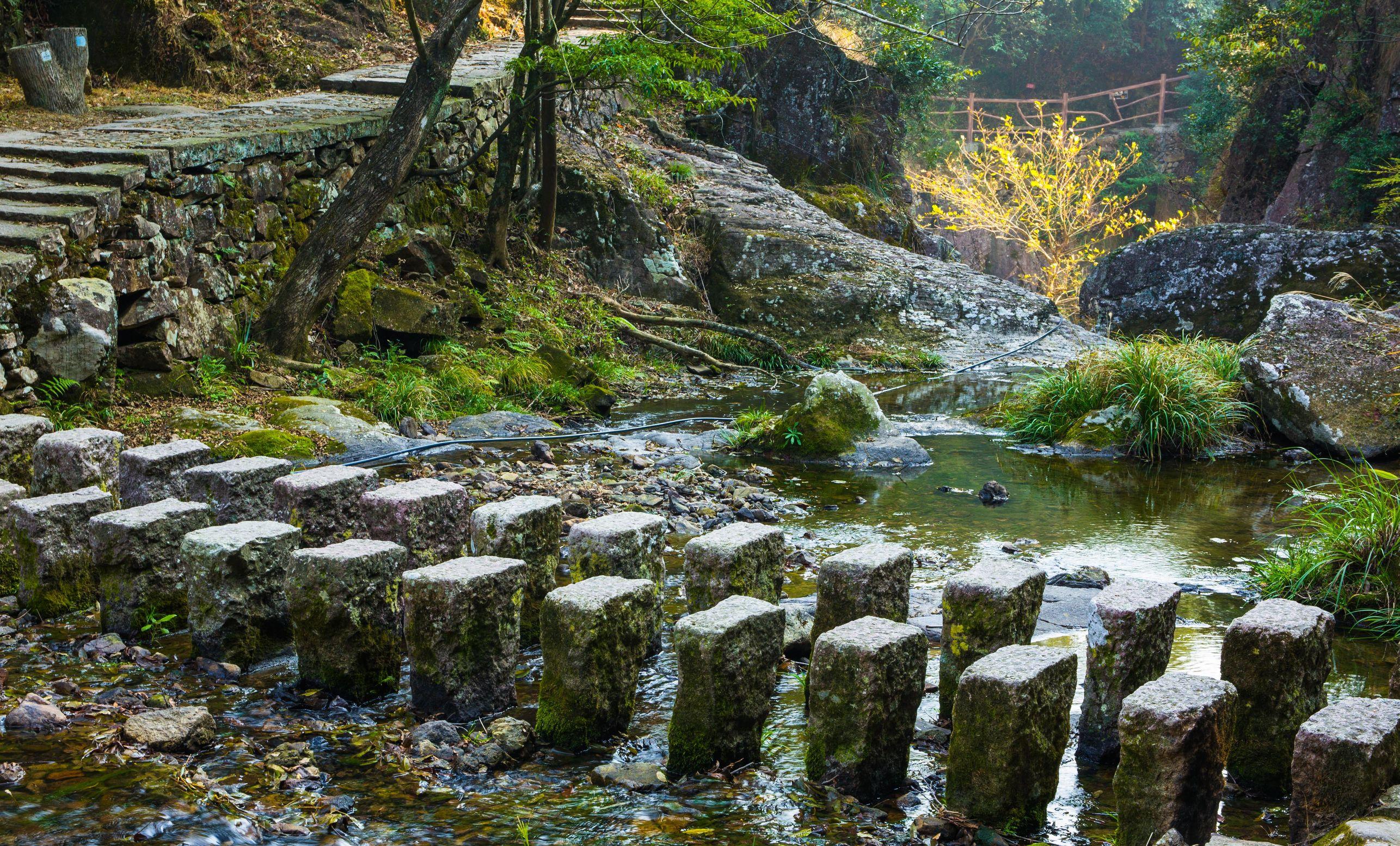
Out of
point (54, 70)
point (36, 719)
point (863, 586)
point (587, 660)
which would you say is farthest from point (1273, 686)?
point (54, 70)

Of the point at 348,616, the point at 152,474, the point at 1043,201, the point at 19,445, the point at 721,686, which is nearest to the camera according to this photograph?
the point at 721,686

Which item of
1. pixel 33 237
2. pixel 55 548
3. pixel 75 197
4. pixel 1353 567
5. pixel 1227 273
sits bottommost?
pixel 1353 567

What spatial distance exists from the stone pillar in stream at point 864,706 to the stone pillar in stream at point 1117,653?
0.52 metres

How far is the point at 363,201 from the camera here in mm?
7277

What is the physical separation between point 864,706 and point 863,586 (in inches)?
20.7

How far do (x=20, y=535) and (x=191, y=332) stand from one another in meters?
3.60

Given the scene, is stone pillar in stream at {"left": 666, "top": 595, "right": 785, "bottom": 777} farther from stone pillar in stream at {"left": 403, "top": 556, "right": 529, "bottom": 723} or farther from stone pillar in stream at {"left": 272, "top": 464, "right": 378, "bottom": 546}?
stone pillar in stream at {"left": 272, "top": 464, "right": 378, "bottom": 546}

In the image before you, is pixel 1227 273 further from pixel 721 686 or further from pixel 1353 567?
pixel 721 686

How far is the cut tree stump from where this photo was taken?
26.0 feet

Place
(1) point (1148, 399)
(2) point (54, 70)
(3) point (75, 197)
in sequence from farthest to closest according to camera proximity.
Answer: (2) point (54, 70), (1) point (1148, 399), (3) point (75, 197)

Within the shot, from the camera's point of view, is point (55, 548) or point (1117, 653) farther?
point (55, 548)

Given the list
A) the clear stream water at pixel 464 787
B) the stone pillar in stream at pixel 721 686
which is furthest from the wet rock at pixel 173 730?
the stone pillar in stream at pixel 721 686

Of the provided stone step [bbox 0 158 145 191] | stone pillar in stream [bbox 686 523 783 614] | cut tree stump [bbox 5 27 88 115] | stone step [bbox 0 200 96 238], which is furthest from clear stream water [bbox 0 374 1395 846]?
cut tree stump [bbox 5 27 88 115]

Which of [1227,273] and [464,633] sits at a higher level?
[1227,273]
